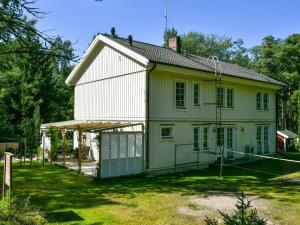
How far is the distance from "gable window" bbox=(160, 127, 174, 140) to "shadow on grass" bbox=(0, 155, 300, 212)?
2.23 metres

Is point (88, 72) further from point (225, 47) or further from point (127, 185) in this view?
point (225, 47)

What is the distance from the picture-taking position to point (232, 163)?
23.1 meters

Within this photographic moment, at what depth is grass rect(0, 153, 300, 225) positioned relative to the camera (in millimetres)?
10430

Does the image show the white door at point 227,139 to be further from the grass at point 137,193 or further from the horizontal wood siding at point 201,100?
the grass at point 137,193

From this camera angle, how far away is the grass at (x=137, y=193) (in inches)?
411

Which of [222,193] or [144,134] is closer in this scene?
[222,193]

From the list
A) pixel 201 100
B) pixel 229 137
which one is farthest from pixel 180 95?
pixel 229 137

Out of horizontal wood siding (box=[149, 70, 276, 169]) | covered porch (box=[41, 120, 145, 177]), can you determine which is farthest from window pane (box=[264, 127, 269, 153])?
covered porch (box=[41, 120, 145, 177])

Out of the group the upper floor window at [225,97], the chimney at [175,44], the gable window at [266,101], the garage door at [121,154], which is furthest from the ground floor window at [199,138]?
the gable window at [266,101]

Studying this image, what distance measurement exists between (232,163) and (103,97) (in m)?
9.99

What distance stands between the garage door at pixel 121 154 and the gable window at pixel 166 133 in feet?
5.11

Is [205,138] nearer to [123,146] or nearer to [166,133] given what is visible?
[166,133]

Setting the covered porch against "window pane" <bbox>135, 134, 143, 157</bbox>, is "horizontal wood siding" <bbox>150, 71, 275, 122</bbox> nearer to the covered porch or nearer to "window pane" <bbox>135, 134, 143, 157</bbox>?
"window pane" <bbox>135, 134, 143, 157</bbox>

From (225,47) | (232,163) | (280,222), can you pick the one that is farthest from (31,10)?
(225,47)
